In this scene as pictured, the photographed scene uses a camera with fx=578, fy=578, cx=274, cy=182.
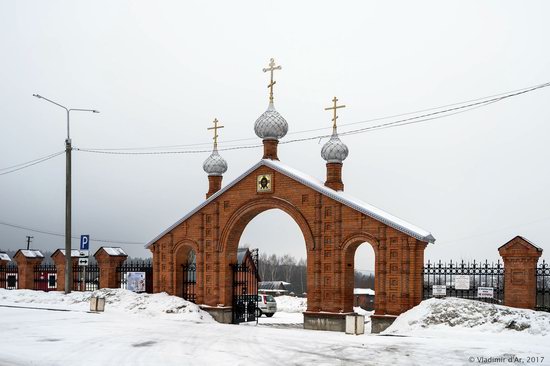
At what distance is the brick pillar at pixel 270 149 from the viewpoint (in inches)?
1004

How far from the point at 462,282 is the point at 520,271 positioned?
210 cm

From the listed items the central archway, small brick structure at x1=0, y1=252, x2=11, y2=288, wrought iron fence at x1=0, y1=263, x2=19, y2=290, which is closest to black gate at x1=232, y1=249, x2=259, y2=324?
the central archway

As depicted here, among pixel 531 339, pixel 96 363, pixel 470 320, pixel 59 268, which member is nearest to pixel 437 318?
pixel 470 320

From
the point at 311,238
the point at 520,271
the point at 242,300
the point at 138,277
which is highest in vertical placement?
the point at 311,238

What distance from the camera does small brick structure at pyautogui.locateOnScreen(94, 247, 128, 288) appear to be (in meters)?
28.9

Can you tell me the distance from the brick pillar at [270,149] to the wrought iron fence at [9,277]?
18268 mm

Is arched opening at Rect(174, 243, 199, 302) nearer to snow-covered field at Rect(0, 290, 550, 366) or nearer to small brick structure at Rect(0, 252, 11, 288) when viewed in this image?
snow-covered field at Rect(0, 290, 550, 366)

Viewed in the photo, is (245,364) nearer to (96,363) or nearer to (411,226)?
(96,363)

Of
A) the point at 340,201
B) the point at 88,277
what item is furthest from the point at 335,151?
the point at 88,277

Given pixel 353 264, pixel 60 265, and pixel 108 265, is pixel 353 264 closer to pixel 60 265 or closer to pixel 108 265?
pixel 108 265

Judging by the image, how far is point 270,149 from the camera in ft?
83.7

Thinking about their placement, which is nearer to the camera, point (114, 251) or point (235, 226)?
point (235, 226)

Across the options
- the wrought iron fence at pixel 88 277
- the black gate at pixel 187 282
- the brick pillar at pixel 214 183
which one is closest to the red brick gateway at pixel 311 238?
the black gate at pixel 187 282

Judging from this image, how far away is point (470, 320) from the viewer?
1853 cm
